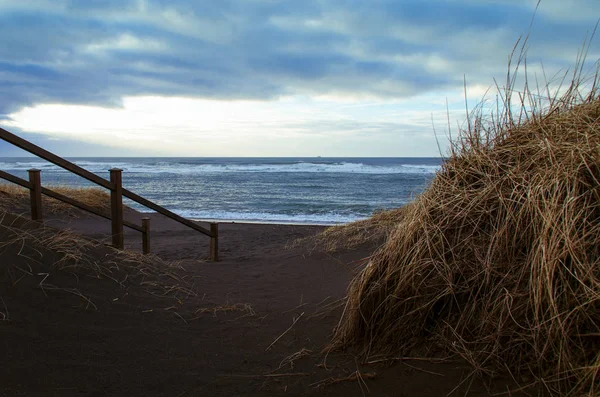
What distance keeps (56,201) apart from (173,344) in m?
12.3

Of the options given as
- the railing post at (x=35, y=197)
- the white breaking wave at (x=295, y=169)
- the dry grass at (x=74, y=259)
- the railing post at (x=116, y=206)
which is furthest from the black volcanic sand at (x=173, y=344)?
the white breaking wave at (x=295, y=169)

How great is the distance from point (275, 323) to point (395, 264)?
60.9 inches

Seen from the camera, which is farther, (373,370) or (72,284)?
(72,284)

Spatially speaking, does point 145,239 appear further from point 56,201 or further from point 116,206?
point 56,201

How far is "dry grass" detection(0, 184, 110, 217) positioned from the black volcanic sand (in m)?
8.98

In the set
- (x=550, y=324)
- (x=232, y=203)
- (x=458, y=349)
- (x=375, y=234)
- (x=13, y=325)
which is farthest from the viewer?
(x=232, y=203)

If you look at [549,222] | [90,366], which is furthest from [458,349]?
[90,366]

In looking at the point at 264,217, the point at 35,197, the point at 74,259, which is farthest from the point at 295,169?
the point at 74,259

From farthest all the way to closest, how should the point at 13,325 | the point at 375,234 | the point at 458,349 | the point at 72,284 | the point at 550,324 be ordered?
the point at 375,234
the point at 72,284
the point at 13,325
the point at 458,349
the point at 550,324

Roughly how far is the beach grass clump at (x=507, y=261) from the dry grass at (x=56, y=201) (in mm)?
11514

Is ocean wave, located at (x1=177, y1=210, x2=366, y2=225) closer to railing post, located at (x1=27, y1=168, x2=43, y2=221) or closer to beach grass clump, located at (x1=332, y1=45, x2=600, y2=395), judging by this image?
railing post, located at (x1=27, y1=168, x2=43, y2=221)

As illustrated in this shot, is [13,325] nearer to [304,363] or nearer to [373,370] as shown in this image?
[304,363]

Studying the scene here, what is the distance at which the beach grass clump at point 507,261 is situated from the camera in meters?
2.47

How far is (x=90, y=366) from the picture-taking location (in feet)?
9.70
